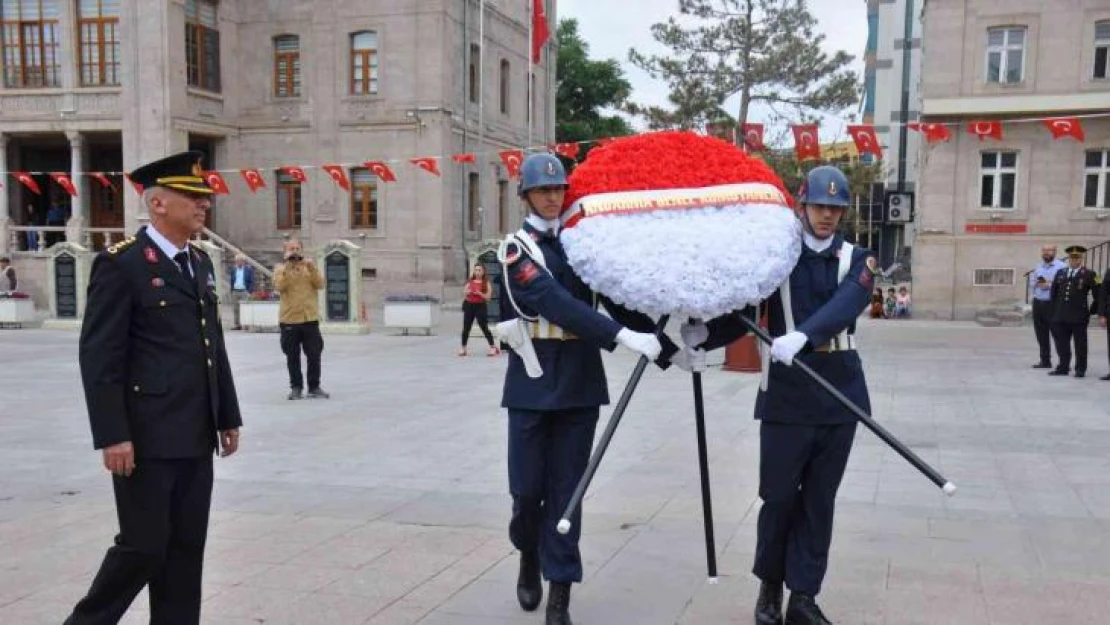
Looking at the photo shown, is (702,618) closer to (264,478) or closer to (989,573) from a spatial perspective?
(989,573)

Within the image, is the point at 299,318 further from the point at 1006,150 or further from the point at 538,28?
the point at 538,28

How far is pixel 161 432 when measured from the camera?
3631mm

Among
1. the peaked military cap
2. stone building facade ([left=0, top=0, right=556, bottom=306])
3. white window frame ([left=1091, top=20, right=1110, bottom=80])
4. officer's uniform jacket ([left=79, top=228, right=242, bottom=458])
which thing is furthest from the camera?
stone building facade ([left=0, top=0, right=556, bottom=306])

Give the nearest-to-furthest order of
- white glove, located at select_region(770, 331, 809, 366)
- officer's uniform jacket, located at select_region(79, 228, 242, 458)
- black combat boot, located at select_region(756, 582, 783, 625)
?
1. officer's uniform jacket, located at select_region(79, 228, 242, 458)
2. white glove, located at select_region(770, 331, 809, 366)
3. black combat boot, located at select_region(756, 582, 783, 625)

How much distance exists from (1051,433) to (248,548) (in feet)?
24.8

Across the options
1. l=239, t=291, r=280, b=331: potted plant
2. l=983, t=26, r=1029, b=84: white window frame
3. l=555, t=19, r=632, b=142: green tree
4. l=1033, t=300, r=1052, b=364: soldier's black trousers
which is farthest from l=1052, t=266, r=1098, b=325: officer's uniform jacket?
Result: l=555, t=19, r=632, b=142: green tree

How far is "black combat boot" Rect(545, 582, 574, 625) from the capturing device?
4.30m

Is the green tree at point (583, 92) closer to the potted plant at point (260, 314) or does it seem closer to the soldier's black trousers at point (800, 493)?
the potted plant at point (260, 314)

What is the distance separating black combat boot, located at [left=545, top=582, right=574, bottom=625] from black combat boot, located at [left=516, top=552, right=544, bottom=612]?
0.26 metres

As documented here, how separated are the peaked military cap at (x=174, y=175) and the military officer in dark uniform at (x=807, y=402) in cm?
210

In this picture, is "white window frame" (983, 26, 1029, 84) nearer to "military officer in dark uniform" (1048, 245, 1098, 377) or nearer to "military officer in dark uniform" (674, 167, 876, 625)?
"military officer in dark uniform" (1048, 245, 1098, 377)

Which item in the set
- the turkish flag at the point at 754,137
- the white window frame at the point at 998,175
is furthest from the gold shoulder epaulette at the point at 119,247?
the white window frame at the point at 998,175

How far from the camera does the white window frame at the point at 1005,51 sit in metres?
25.3

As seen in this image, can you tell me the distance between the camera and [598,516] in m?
6.27
